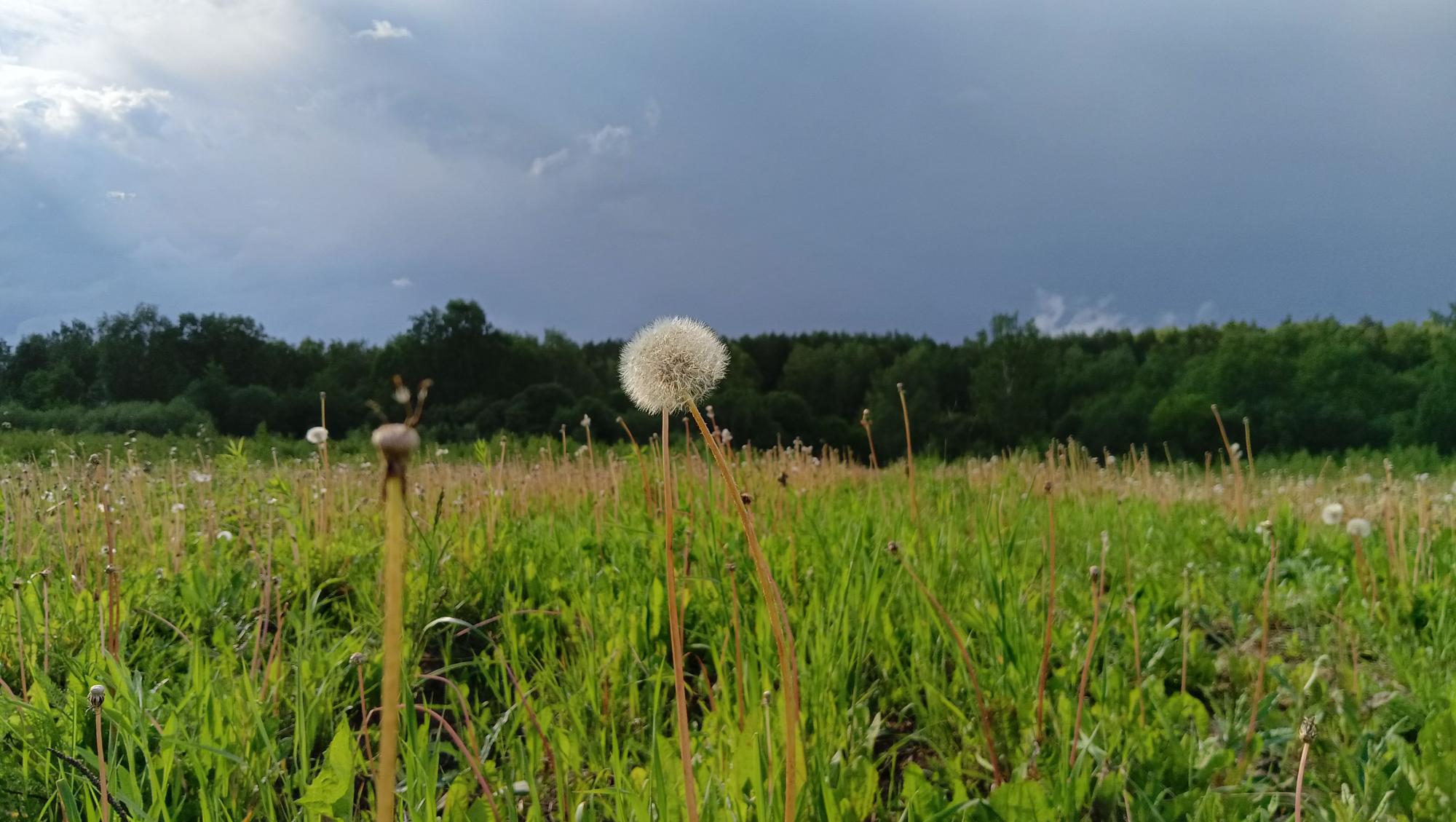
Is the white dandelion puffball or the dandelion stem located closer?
the dandelion stem

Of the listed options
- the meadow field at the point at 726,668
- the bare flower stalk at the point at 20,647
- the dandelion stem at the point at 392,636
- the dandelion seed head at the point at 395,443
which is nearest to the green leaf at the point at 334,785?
the meadow field at the point at 726,668

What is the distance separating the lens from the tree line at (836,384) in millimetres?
25703

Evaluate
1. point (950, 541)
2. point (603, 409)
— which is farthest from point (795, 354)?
point (950, 541)

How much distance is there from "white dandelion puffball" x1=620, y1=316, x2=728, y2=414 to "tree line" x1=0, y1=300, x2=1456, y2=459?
21.3 metres

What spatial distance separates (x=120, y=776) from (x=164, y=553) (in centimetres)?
233

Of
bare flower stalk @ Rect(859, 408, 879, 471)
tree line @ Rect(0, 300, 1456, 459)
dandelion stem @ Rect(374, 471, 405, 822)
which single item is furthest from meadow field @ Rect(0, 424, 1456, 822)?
tree line @ Rect(0, 300, 1456, 459)

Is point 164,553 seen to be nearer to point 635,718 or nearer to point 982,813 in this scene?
point 635,718

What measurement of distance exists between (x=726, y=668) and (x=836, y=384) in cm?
3682

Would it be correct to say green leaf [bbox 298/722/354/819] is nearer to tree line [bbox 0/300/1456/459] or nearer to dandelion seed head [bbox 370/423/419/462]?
dandelion seed head [bbox 370/423/419/462]

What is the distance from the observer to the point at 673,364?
1.50 meters

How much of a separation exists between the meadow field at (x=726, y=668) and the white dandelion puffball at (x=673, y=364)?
0.44m

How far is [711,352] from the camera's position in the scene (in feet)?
4.93

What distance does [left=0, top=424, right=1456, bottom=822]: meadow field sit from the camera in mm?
1881

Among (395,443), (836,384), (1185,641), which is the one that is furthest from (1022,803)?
(836,384)
